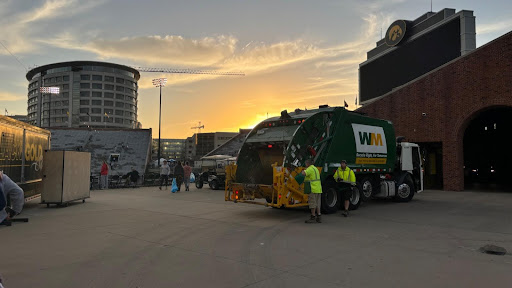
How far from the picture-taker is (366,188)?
1348cm

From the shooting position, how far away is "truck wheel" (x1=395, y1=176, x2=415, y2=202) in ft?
48.3

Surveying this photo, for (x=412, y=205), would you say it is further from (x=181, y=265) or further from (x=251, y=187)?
(x=181, y=265)

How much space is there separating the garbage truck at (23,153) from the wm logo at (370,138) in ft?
36.6

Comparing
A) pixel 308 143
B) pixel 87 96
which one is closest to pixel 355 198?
pixel 308 143

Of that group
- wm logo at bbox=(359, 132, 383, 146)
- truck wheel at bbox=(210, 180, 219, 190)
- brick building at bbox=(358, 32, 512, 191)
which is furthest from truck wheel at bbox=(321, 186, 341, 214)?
brick building at bbox=(358, 32, 512, 191)

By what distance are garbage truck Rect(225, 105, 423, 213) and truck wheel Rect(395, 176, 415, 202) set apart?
76cm

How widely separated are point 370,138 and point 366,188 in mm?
1889

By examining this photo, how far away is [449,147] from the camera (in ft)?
66.3

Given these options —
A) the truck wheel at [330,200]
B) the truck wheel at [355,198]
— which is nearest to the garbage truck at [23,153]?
the truck wheel at [330,200]

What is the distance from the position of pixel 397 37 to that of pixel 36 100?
137 metres

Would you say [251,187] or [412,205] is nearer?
[251,187]

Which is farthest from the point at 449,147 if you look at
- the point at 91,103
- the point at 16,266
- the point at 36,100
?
the point at 36,100

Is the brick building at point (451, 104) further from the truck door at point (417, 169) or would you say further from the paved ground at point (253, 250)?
the paved ground at point (253, 250)

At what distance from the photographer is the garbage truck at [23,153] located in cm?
1018
